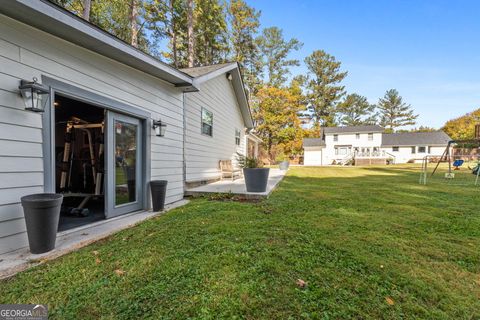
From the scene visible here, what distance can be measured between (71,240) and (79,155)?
139 inches

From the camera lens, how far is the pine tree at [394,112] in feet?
142

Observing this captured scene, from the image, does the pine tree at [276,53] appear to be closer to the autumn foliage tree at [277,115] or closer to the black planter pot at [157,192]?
the autumn foliage tree at [277,115]

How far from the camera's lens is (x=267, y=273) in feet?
7.00

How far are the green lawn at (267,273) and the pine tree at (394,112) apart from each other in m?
49.1

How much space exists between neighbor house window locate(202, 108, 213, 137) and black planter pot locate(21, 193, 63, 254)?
17.3ft

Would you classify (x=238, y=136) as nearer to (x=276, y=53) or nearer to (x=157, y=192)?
(x=157, y=192)

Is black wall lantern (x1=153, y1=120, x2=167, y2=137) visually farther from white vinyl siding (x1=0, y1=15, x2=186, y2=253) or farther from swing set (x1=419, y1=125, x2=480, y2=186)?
swing set (x1=419, y1=125, x2=480, y2=186)

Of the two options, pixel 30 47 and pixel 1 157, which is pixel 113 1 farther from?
pixel 1 157

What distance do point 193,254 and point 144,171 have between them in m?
2.72

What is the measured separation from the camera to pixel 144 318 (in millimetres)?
1572

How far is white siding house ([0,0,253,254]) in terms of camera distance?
2.46 meters

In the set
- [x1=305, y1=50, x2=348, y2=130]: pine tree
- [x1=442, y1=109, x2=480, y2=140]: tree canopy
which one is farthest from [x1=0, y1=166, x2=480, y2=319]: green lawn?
[x1=442, y1=109, x2=480, y2=140]: tree canopy

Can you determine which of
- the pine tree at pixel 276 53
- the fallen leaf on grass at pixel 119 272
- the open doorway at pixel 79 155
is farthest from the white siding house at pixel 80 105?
the pine tree at pixel 276 53

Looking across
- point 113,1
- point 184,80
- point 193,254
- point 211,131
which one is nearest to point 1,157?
point 193,254
